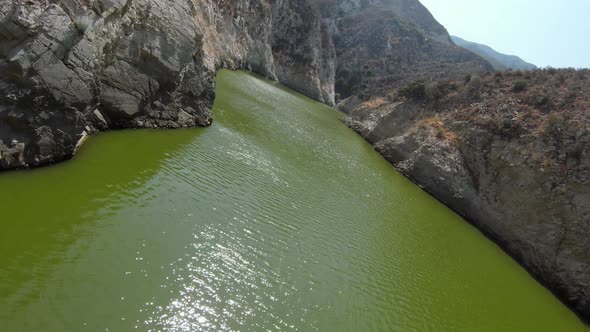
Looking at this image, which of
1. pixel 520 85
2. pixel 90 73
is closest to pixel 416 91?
pixel 520 85

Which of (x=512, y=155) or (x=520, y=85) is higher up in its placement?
(x=520, y=85)

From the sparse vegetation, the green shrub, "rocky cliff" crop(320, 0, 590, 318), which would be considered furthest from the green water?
the sparse vegetation

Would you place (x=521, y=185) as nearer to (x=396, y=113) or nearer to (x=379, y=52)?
(x=396, y=113)

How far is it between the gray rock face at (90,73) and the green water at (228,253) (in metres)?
1.30

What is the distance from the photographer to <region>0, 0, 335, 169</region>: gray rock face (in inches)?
579

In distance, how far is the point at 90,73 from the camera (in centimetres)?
1809

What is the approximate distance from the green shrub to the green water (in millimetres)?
19003

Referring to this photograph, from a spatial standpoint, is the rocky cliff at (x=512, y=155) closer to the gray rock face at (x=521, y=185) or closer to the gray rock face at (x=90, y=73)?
the gray rock face at (x=521, y=185)

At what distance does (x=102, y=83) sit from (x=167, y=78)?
5114mm

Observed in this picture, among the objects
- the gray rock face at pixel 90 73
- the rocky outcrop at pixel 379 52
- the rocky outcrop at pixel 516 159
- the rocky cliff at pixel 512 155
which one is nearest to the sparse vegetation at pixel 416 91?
the rocky cliff at pixel 512 155

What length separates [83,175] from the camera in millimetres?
16484

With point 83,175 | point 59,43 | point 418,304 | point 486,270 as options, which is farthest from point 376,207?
point 59,43

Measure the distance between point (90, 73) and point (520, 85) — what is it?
39534 mm

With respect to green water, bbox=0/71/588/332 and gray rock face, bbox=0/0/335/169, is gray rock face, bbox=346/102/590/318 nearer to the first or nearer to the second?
green water, bbox=0/71/588/332
